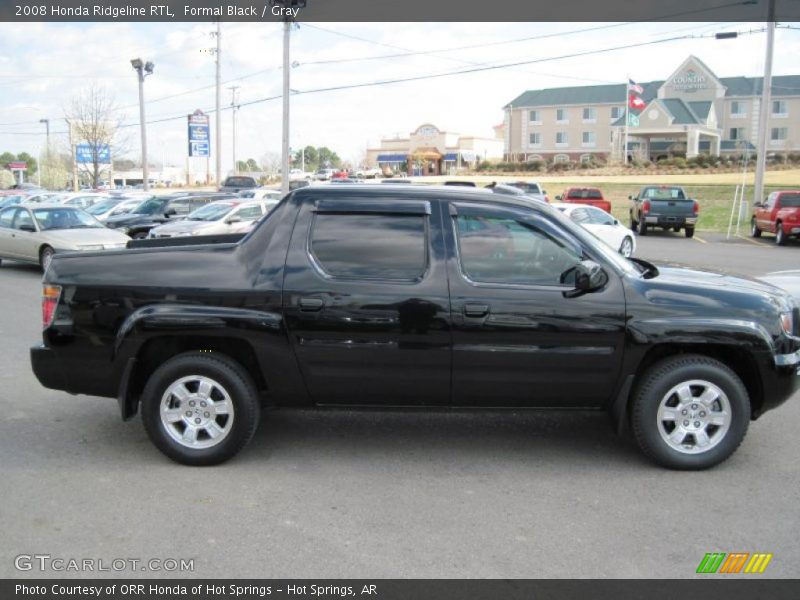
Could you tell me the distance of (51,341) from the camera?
5262 mm

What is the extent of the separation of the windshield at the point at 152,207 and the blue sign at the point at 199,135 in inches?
1051

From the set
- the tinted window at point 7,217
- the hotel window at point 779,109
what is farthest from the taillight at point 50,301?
the hotel window at point 779,109

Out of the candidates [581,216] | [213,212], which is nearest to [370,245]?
[213,212]

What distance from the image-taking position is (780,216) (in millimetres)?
25562

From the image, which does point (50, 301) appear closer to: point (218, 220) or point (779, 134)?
point (218, 220)

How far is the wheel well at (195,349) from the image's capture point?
5.19 meters

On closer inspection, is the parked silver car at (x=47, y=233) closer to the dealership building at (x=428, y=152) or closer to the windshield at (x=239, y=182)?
the windshield at (x=239, y=182)

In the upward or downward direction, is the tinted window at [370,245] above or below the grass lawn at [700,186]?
below

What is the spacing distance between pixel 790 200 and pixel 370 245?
83.6 ft

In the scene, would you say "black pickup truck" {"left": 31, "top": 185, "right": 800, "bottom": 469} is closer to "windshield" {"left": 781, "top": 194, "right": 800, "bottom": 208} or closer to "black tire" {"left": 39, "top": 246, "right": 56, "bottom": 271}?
"black tire" {"left": 39, "top": 246, "right": 56, "bottom": 271}

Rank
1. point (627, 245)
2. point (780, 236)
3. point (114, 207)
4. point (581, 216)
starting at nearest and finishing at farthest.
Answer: point (627, 245)
point (581, 216)
point (780, 236)
point (114, 207)

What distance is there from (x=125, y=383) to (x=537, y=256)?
2877 millimetres
